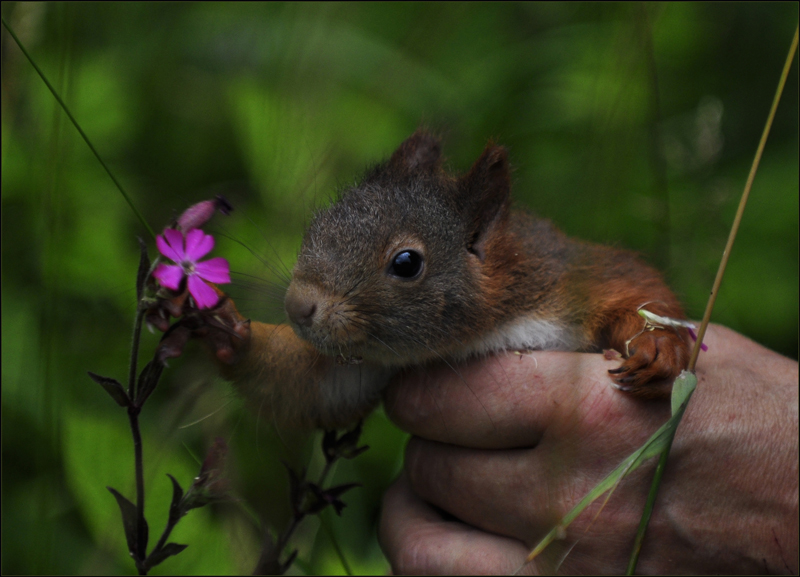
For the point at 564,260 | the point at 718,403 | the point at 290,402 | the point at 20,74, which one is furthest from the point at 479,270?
the point at 20,74

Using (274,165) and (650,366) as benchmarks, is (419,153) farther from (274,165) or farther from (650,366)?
(650,366)

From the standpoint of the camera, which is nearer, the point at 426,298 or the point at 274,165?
the point at 426,298

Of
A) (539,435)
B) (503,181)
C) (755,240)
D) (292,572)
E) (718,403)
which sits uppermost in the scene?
(503,181)

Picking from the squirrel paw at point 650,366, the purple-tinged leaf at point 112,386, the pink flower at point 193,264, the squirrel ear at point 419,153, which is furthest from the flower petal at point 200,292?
the squirrel paw at point 650,366

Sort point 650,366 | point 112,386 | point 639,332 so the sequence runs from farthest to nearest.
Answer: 1. point 639,332
2. point 650,366
3. point 112,386

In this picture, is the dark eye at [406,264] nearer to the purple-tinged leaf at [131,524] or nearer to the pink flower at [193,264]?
the pink flower at [193,264]

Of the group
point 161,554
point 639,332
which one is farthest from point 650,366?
point 161,554

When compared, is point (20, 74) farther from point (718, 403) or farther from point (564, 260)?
point (718, 403)

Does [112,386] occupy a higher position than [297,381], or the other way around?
[112,386]
